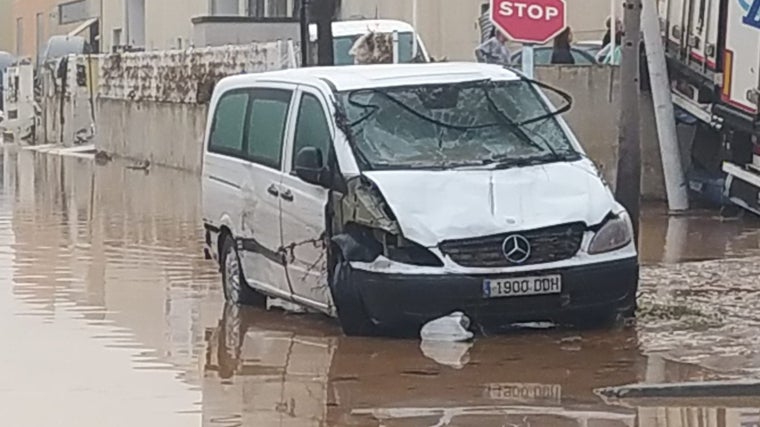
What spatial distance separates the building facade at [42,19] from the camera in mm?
68562

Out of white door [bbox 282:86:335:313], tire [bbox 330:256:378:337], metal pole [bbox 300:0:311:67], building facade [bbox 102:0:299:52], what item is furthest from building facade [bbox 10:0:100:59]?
tire [bbox 330:256:378:337]

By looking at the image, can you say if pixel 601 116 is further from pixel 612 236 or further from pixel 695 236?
pixel 612 236

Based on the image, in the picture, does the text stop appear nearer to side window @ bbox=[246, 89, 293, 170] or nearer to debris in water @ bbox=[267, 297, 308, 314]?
side window @ bbox=[246, 89, 293, 170]

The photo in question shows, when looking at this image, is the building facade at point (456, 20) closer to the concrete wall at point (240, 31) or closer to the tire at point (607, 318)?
the concrete wall at point (240, 31)

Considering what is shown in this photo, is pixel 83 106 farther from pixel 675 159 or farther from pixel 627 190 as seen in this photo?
pixel 627 190

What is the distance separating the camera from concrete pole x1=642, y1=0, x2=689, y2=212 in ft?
68.6

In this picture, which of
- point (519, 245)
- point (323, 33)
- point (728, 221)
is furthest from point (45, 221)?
point (519, 245)

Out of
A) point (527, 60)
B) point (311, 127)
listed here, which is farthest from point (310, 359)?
point (527, 60)

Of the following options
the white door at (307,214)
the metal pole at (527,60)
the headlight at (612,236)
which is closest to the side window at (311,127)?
the white door at (307,214)

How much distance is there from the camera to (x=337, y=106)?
12195mm

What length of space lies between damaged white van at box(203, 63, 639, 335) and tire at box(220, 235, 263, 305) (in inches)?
7.8

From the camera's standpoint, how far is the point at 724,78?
65.7 ft

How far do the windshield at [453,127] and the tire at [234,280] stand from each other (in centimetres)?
200

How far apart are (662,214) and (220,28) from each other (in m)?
14.6
